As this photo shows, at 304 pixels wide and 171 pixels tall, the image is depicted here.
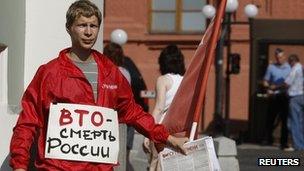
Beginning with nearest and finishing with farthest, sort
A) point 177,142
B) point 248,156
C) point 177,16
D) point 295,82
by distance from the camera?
point 177,142 → point 248,156 → point 295,82 → point 177,16

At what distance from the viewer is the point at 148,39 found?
23641mm

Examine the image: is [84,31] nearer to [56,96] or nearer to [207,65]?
[56,96]

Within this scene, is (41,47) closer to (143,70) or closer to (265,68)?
(265,68)

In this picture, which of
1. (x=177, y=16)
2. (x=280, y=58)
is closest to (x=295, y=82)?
(x=280, y=58)

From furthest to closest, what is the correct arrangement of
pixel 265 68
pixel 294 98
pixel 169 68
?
pixel 265 68 < pixel 294 98 < pixel 169 68

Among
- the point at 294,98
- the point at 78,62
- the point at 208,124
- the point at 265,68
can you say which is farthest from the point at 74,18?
the point at 208,124

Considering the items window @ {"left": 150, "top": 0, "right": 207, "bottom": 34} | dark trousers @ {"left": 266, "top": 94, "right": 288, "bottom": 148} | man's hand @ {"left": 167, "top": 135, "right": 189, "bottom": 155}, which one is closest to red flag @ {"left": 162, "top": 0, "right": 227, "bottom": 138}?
man's hand @ {"left": 167, "top": 135, "right": 189, "bottom": 155}

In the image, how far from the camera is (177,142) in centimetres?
544

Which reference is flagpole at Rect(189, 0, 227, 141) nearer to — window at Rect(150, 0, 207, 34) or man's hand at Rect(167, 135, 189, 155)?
man's hand at Rect(167, 135, 189, 155)

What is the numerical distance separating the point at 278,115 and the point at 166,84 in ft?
36.0

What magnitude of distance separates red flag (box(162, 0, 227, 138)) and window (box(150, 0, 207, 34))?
17730 millimetres

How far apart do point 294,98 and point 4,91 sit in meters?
10.5

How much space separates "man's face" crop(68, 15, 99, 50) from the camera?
5.20 meters

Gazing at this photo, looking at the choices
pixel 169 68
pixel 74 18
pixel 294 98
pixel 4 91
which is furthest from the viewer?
pixel 294 98
